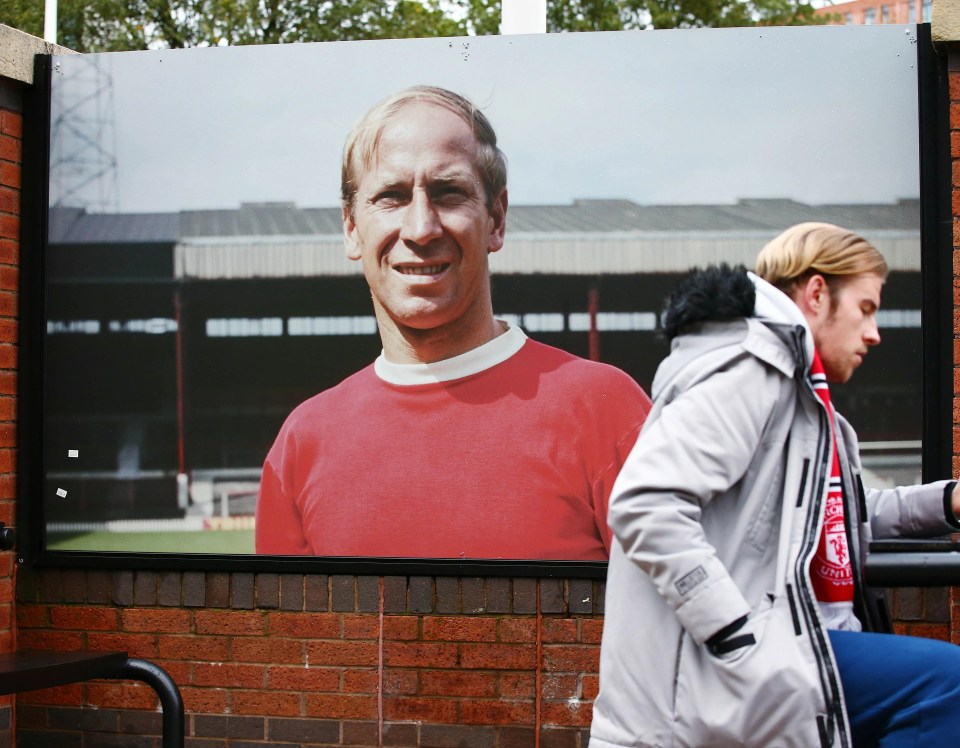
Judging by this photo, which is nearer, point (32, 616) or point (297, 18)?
point (32, 616)

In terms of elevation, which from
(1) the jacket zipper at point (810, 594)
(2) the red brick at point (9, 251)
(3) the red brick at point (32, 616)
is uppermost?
(2) the red brick at point (9, 251)

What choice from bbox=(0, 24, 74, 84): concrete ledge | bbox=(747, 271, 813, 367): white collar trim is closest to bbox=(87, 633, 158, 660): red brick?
bbox=(0, 24, 74, 84): concrete ledge

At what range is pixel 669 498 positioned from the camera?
81.0 inches

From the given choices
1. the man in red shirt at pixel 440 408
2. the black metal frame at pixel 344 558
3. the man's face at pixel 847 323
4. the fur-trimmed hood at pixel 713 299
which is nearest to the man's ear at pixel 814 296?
the man's face at pixel 847 323

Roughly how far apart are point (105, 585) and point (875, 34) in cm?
367

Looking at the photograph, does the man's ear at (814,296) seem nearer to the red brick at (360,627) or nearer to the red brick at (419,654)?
the red brick at (419,654)

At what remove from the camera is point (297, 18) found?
69.6 ft

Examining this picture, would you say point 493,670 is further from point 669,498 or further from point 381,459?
point 669,498

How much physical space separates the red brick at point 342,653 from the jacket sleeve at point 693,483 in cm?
238

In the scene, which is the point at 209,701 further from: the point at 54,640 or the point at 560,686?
the point at 560,686

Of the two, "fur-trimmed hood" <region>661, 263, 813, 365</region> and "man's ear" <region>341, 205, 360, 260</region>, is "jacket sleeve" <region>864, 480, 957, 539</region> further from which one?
"man's ear" <region>341, 205, 360, 260</region>

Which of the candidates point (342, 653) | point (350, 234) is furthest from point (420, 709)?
point (350, 234)

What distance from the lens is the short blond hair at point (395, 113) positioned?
14.2 feet

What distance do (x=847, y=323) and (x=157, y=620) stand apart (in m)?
3.12
